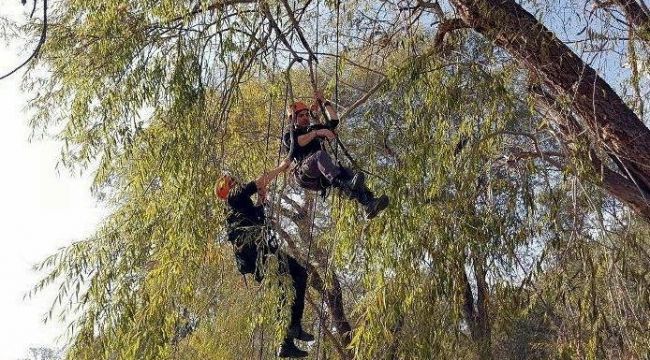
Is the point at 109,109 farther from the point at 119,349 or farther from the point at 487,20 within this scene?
the point at 487,20

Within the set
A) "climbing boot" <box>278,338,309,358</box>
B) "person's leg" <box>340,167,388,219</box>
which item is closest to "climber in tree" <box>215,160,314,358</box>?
"climbing boot" <box>278,338,309,358</box>

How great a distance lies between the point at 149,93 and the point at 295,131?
539 mm

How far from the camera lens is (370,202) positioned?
2621mm

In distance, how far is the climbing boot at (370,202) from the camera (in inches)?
103

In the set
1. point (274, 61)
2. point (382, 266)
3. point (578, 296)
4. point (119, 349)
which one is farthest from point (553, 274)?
point (119, 349)

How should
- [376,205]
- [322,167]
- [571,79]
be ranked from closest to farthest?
[376,205]
[322,167]
[571,79]

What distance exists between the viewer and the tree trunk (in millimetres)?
3250

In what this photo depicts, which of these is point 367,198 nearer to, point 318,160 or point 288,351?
point 318,160

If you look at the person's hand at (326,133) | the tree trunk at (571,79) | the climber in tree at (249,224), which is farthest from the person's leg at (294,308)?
the tree trunk at (571,79)

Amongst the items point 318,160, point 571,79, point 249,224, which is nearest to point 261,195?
point 249,224

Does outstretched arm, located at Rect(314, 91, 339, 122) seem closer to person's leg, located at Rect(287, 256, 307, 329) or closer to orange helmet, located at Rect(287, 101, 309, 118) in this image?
orange helmet, located at Rect(287, 101, 309, 118)

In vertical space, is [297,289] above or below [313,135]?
below

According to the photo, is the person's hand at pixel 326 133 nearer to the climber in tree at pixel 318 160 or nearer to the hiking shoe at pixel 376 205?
the climber in tree at pixel 318 160

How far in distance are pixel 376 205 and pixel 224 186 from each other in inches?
22.5
